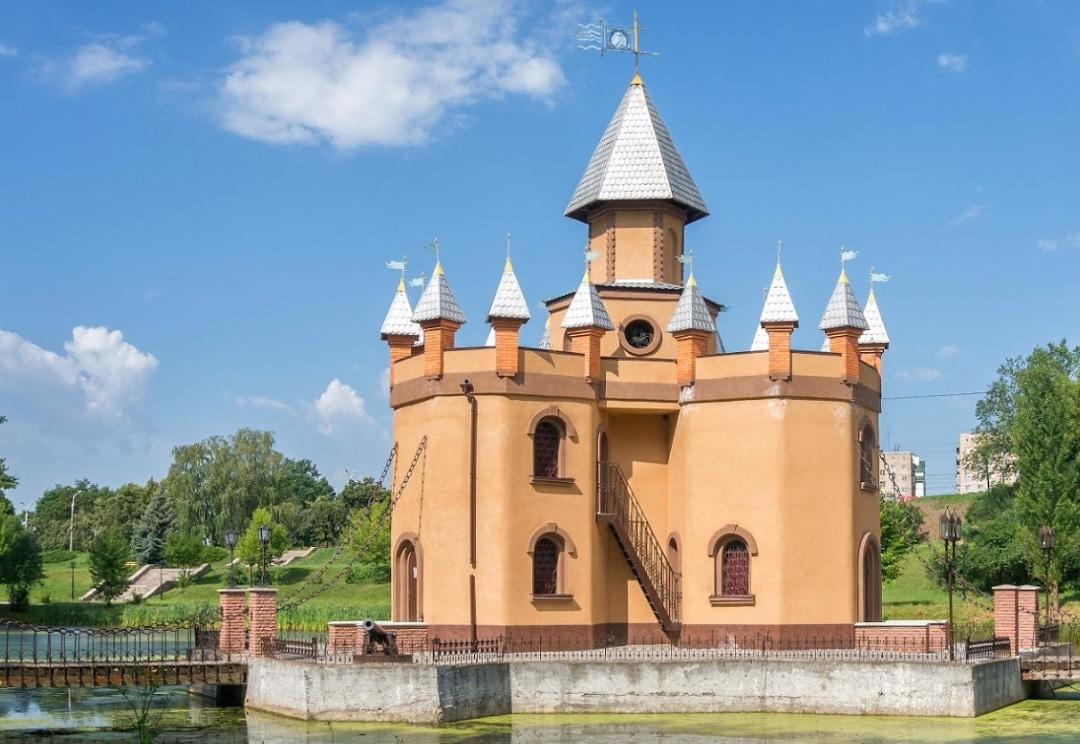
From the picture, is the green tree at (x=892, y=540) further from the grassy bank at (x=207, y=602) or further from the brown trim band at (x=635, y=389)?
the brown trim band at (x=635, y=389)

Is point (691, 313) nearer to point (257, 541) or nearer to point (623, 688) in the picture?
point (623, 688)

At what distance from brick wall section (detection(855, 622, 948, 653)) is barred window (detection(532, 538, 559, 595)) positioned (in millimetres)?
6929

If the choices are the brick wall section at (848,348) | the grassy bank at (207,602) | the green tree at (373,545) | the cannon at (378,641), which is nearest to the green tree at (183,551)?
the grassy bank at (207,602)

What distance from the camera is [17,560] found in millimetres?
71625

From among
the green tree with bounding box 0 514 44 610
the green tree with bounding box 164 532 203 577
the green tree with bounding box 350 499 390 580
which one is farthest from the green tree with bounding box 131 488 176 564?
the green tree with bounding box 350 499 390 580

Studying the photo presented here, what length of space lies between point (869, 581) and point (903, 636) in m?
2.71

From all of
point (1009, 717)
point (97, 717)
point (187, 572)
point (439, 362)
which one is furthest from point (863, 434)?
point (187, 572)

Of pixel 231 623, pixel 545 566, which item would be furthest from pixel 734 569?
pixel 231 623

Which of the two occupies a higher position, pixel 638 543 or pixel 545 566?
pixel 638 543

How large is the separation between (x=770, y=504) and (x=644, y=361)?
4582 mm

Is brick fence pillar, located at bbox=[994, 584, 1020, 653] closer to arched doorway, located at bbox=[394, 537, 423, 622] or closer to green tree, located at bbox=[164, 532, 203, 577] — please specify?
arched doorway, located at bbox=[394, 537, 423, 622]

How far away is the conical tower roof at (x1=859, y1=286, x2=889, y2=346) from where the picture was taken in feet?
119

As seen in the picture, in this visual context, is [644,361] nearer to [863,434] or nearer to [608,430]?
[608,430]

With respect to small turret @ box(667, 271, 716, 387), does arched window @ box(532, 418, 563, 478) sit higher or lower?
lower
